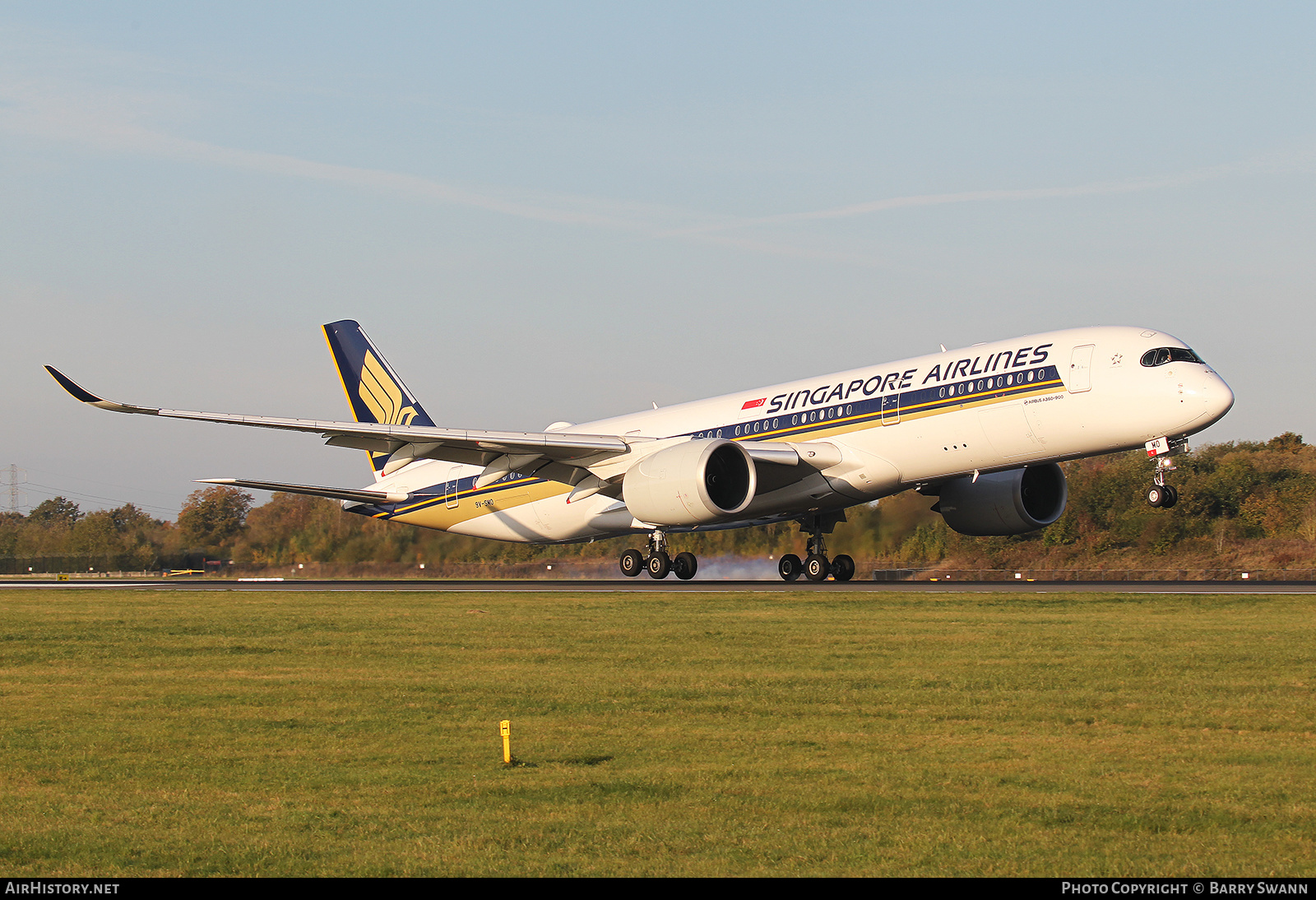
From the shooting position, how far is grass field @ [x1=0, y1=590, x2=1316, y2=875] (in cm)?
680

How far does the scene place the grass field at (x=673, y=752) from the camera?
6.80 meters

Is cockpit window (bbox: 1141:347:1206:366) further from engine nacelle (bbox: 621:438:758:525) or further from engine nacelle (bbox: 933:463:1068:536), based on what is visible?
engine nacelle (bbox: 621:438:758:525)

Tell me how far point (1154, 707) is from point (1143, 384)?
60.9 feet

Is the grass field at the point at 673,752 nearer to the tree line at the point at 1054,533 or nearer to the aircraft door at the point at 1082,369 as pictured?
the aircraft door at the point at 1082,369

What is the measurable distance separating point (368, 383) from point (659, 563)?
14275 mm

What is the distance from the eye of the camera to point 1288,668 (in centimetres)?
1376

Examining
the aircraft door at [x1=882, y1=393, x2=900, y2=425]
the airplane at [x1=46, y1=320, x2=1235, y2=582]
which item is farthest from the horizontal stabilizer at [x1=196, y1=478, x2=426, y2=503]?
the aircraft door at [x1=882, y1=393, x2=900, y2=425]

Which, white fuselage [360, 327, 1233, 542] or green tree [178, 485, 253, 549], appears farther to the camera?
green tree [178, 485, 253, 549]

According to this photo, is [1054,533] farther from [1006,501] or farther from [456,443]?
[456,443]

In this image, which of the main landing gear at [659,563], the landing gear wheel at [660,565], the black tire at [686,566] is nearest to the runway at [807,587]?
the landing gear wheel at [660,565]

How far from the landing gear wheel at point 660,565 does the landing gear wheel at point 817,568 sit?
4.22 m

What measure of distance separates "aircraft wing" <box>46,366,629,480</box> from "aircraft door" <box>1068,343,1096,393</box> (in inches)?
479

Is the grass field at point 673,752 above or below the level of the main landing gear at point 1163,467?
below
